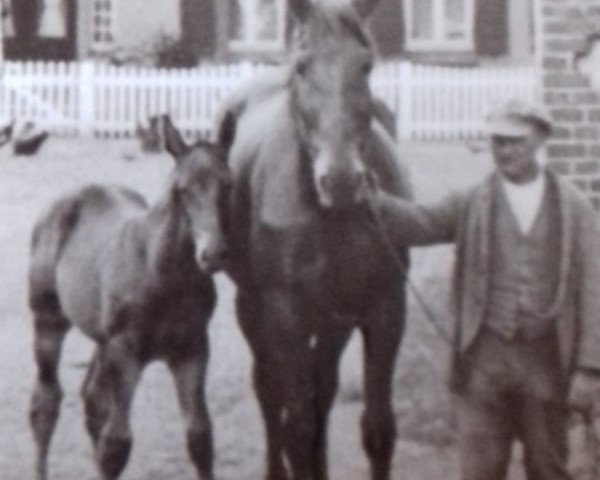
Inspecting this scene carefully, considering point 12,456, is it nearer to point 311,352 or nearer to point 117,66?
point 311,352

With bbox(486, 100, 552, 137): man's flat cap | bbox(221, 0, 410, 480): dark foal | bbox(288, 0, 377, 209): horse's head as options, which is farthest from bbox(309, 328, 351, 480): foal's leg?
bbox(486, 100, 552, 137): man's flat cap

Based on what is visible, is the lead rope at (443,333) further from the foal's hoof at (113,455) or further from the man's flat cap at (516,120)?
the foal's hoof at (113,455)

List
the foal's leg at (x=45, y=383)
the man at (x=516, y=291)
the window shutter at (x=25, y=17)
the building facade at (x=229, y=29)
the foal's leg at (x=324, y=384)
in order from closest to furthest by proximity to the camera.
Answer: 1. the man at (x=516, y=291)
2. the foal's leg at (x=324, y=384)
3. the foal's leg at (x=45, y=383)
4. the building facade at (x=229, y=29)
5. the window shutter at (x=25, y=17)

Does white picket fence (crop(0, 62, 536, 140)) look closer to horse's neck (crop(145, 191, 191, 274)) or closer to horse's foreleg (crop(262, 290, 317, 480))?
horse's neck (crop(145, 191, 191, 274))

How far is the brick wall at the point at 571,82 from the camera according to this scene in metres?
3.79

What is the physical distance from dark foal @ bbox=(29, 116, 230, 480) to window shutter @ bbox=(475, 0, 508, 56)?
0.91 metres

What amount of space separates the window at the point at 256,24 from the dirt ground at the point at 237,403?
0.47 m

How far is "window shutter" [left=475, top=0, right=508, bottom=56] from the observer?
383 cm

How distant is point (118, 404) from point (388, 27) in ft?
4.24

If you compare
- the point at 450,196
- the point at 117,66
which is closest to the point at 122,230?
the point at 117,66

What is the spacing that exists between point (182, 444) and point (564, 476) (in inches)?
40.5

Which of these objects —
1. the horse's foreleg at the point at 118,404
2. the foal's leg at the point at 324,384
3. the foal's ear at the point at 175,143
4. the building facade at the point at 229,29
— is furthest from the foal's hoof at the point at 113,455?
the building facade at the point at 229,29

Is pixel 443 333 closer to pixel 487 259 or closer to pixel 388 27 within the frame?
pixel 487 259

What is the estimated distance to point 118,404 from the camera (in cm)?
361
